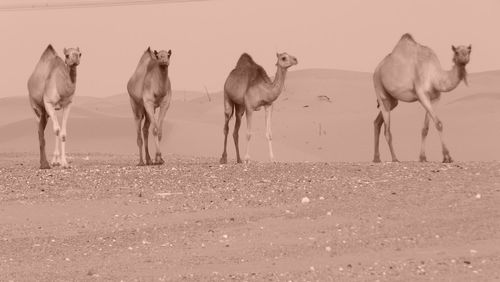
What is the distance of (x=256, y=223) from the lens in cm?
1314

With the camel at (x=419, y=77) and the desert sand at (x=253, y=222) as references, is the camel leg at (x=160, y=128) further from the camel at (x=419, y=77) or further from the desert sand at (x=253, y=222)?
the camel at (x=419, y=77)

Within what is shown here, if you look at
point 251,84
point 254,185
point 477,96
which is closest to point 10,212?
point 254,185

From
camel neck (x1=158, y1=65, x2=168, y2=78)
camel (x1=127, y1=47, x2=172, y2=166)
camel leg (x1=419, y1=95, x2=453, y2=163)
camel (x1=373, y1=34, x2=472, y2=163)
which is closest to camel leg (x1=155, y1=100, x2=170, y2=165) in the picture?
camel (x1=127, y1=47, x2=172, y2=166)

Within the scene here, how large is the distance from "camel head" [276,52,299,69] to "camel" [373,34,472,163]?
1.32 m

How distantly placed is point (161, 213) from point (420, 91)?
587cm

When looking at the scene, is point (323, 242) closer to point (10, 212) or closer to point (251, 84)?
point (10, 212)

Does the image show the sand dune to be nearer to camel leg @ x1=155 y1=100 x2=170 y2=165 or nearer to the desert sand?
camel leg @ x1=155 y1=100 x2=170 y2=165

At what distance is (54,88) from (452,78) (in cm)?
552

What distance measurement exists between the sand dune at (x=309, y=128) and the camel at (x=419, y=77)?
11837 mm

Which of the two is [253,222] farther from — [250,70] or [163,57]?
[250,70]

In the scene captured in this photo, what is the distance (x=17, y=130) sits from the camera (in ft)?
130

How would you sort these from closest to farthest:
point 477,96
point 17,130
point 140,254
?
point 140,254, point 17,130, point 477,96

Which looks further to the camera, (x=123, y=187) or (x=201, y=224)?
(x=123, y=187)

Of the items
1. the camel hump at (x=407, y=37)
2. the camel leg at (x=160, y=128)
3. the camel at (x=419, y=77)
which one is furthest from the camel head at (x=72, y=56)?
the camel hump at (x=407, y=37)
